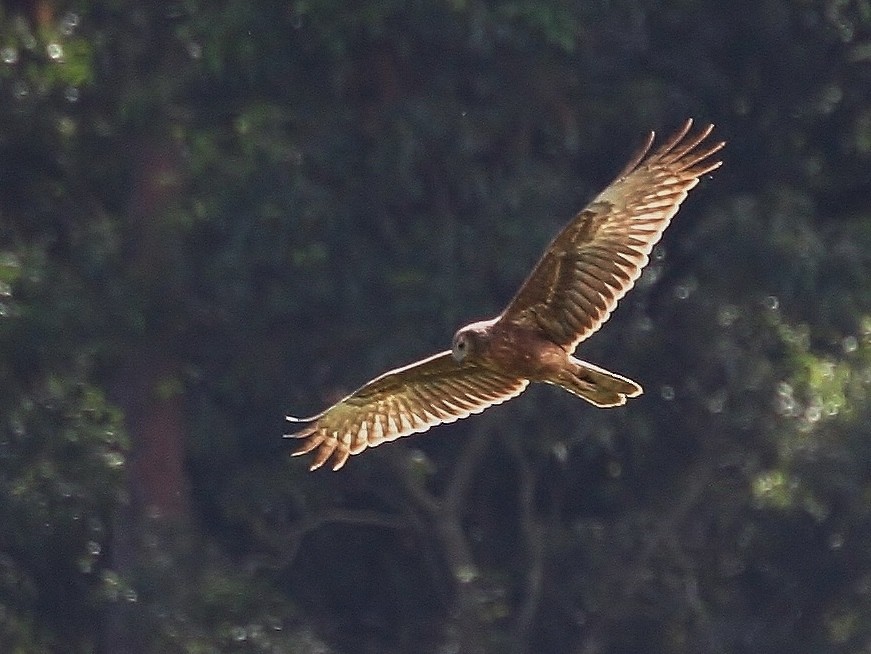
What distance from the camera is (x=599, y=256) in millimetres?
10203

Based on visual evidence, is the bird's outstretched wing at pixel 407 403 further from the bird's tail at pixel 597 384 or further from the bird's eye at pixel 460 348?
the bird's tail at pixel 597 384

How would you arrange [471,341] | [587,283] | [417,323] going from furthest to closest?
Result: [417,323]
[471,341]
[587,283]

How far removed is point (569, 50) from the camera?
16.5 m

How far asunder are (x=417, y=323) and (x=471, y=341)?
251 inches

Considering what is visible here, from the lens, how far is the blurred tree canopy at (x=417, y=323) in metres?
16.8

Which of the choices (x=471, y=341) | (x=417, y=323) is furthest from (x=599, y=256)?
(x=417, y=323)

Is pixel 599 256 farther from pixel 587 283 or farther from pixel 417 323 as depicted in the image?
pixel 417 323

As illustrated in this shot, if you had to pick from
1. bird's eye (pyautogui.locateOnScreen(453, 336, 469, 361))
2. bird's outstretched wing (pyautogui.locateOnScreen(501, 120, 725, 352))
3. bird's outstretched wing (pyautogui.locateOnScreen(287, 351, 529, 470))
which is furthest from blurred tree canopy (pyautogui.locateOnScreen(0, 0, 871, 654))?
bird's outstretched wing (pyautogui.locateOnScreen(501, 120, 725, 352))

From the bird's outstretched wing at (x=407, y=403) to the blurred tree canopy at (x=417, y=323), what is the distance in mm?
5054

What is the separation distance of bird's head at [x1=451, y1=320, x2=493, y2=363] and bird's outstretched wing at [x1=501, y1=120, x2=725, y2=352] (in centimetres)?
10

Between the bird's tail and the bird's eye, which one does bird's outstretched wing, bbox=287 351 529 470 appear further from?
the bird's tail

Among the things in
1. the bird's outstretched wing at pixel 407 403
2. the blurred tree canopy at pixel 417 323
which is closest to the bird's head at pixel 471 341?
the bird's outstretched wing at pixel 407 403

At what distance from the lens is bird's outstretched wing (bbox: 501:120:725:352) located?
10.2 m

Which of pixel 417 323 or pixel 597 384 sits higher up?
pixel 417 323
